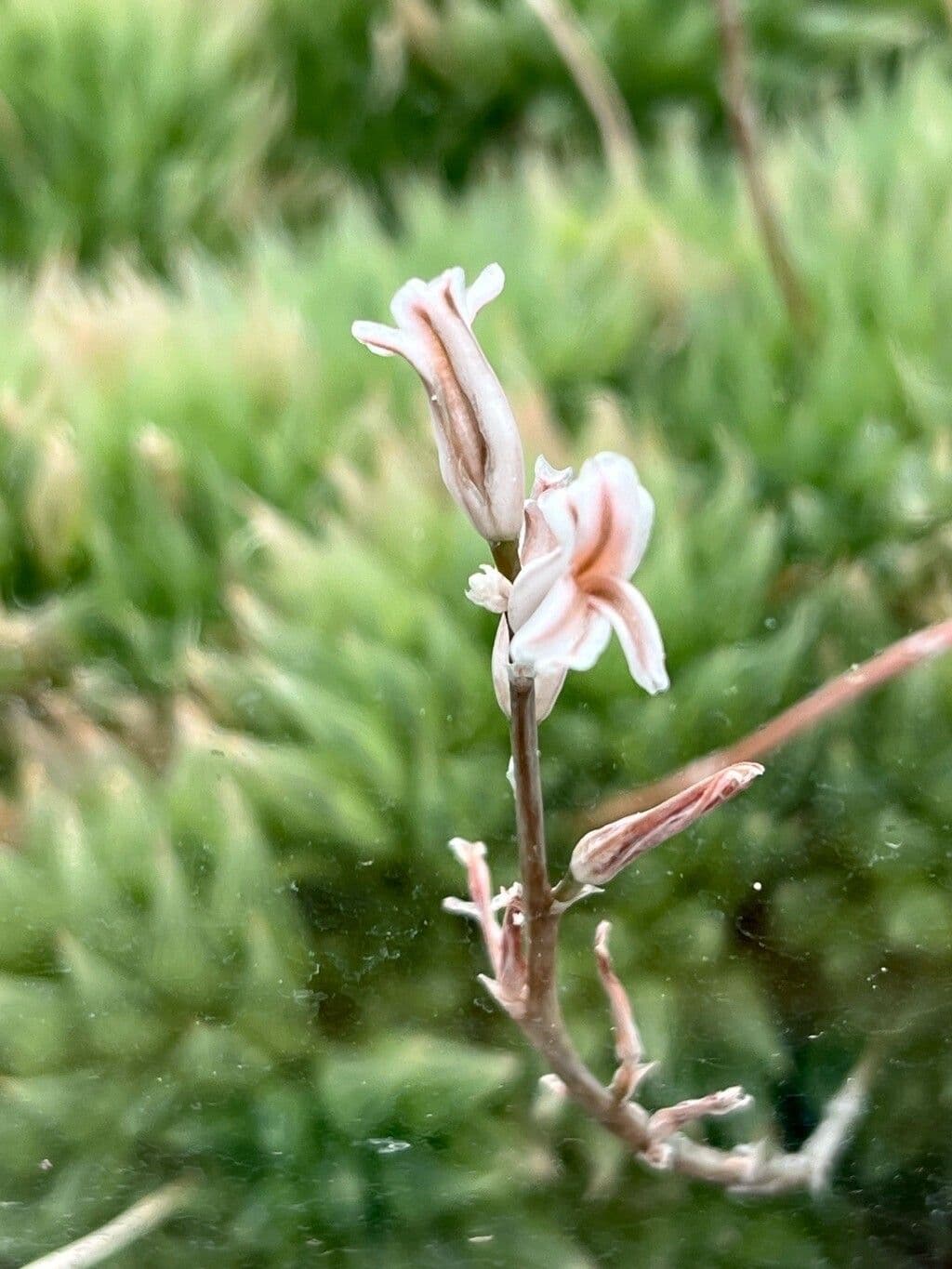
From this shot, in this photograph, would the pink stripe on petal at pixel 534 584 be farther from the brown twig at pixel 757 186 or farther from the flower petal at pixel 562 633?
the brown twig at pixel 757 186

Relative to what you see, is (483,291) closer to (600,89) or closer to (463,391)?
(463,391)

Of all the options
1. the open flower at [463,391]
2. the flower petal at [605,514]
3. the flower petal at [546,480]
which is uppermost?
the open flower at [463,391]

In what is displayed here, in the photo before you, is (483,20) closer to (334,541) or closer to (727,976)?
(334,541)

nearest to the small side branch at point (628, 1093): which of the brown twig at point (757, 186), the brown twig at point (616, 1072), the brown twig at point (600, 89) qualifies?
the brown twig at point (616, 1072)

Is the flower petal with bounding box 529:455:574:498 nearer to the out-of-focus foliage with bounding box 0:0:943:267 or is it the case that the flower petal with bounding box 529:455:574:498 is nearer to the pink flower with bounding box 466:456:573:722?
the pink flower with bounding box 466:456:573:722

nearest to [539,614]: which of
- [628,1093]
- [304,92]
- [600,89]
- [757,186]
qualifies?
[628,1093]

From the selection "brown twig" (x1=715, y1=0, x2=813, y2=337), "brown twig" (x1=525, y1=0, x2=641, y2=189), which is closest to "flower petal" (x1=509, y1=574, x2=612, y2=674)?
"brown twig" (x1=715, y1=0, x2=813, y2=337)

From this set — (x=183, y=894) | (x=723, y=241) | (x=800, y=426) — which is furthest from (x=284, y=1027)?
(x=723, y=241)
